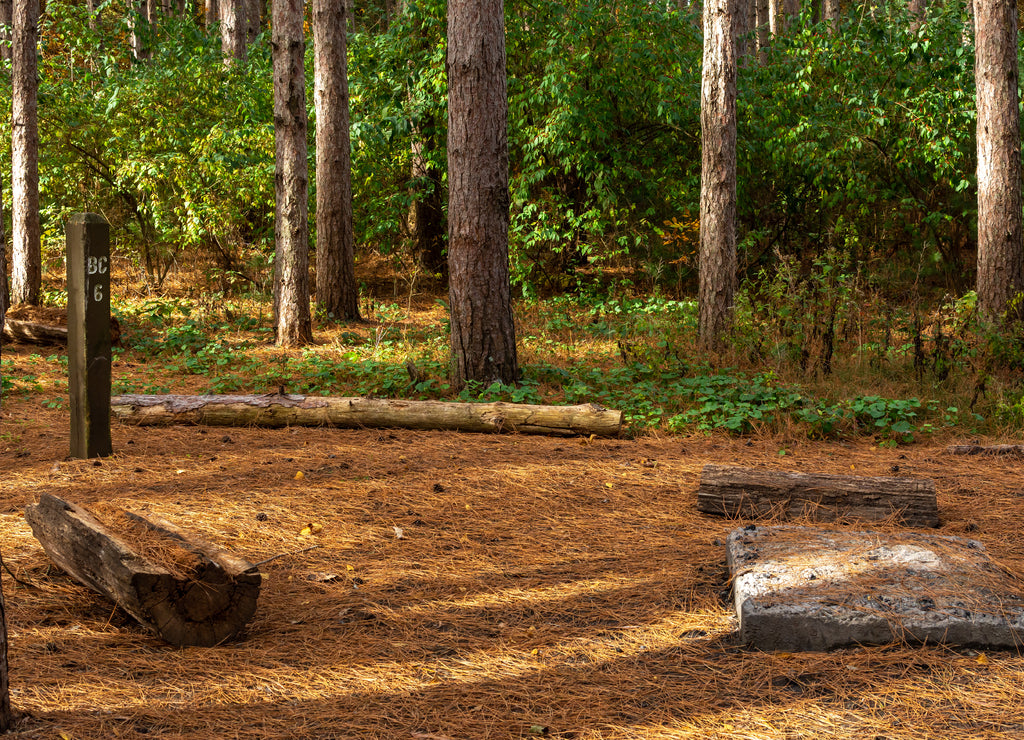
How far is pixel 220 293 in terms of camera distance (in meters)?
13.6

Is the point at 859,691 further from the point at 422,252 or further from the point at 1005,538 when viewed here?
the point at 422,252

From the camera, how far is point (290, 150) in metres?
10.6

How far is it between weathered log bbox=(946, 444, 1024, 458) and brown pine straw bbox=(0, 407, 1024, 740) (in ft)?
0.66

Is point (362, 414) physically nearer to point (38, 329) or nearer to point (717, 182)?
point (717, 182)

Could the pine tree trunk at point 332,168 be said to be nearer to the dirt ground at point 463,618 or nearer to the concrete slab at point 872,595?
the dirt ground at point 463,618

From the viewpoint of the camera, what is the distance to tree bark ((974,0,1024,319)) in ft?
31.5

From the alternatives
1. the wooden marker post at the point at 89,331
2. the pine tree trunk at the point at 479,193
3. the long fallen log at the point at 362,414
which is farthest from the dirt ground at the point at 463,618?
the pine tree trunk at the point at 479,193

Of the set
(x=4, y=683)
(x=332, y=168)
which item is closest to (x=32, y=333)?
(x=332, y=168)

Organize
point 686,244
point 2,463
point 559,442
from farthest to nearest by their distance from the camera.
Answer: point 686,244, point 559,442, point 2,463

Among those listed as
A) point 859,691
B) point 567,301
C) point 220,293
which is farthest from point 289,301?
point 859,691

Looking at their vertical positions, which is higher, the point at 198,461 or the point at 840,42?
the point at 840,42

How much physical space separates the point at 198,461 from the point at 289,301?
4.81 metres

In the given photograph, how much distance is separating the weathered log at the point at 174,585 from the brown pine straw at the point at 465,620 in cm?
11

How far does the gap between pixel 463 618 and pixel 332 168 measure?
964 cm
